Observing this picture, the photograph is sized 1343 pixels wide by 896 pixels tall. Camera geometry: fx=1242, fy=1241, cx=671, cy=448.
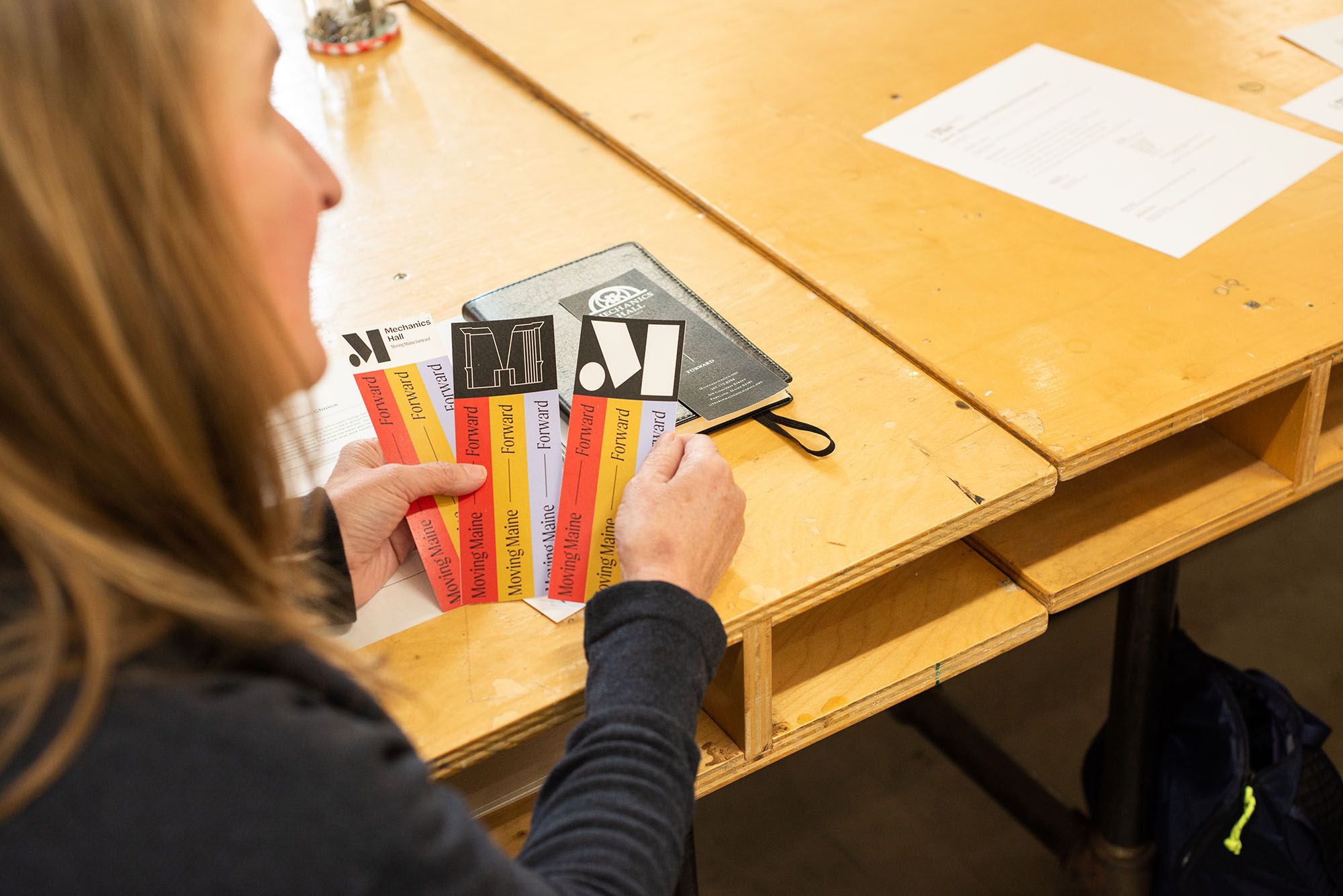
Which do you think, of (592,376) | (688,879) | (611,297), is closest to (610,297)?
(611,297)

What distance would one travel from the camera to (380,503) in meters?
0.86

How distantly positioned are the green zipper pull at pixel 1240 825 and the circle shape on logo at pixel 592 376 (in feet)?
2.73

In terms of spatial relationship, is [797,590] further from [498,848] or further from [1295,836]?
[1295,836]

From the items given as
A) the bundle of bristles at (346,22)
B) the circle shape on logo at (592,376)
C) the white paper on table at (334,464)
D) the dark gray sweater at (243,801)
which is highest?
the dark gray sweater at (243,801)

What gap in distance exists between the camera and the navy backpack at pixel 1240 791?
1.24m

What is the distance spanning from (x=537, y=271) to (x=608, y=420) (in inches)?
12.2

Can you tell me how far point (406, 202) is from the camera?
1291 millimetres

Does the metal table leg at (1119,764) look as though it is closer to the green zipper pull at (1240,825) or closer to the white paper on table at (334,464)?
the green zipper pull at (1240,825)

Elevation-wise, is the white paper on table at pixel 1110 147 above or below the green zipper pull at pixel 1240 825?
above

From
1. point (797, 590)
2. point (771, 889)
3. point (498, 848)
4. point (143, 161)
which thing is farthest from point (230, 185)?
point (771, 889)

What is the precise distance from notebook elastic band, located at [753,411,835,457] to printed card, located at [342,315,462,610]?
0.24m

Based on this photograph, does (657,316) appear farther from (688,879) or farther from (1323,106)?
(1323,106)

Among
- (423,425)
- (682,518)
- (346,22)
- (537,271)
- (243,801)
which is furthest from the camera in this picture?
(346,22)

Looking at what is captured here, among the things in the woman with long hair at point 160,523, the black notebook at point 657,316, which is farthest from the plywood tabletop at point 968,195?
the woman with long hair at point 160,523
